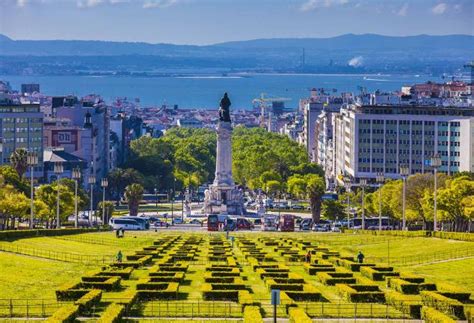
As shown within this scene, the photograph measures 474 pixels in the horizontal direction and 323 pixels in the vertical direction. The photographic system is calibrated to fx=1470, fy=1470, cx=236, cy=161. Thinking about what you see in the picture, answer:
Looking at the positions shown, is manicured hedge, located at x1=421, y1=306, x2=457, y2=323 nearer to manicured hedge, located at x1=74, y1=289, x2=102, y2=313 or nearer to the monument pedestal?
manicured hedge, located at x1=74, y1=289, x2=102, y2=313

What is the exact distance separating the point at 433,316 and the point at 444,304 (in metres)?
A: 4.90

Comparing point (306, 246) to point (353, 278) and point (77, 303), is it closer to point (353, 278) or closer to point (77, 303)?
point (353, 278)

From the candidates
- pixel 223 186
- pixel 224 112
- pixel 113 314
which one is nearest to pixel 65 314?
pixel 113 314

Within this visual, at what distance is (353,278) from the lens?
72500 mm

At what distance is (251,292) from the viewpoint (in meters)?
67.6

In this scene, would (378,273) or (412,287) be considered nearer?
(412,287)

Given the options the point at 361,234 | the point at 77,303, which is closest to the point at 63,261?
the point at 77,303

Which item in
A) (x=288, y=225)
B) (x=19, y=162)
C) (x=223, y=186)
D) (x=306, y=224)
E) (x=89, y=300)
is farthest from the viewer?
(x=223, y=186)

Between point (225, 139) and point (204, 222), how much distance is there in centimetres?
2289

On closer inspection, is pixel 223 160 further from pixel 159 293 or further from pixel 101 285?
pixel 159 293

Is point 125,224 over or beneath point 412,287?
beneath

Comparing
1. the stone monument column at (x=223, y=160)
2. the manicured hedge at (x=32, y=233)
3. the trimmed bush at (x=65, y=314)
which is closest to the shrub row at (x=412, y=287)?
the trimmed bush at (x=65, y=314)

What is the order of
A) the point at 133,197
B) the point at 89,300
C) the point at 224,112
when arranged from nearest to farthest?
the point at 89,300 → the point at 133,197 → the point at 224,112

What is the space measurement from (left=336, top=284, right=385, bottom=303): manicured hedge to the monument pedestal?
111 m
